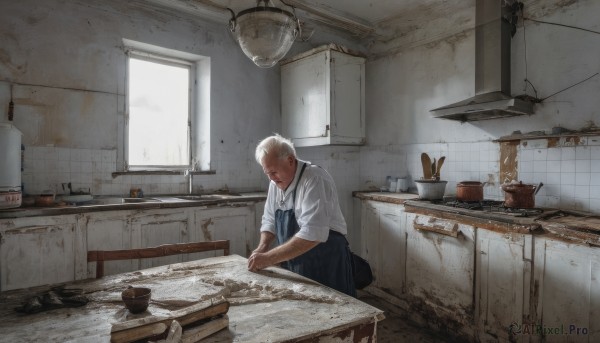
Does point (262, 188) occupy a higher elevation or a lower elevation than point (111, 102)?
lower

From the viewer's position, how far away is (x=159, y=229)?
343cm

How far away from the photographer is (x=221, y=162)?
4617mm

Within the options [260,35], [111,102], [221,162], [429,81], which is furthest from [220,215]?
[429,81]

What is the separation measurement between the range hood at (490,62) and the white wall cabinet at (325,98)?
47.2 inches

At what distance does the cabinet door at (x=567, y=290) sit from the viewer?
90.8 inches

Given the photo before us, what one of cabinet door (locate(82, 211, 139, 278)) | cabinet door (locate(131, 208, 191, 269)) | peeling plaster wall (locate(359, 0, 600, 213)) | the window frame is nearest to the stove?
peeling plaster wall (locate(359, 0, 600, 213))

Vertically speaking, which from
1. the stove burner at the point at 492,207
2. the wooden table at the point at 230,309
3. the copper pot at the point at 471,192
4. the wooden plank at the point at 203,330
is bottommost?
the wooden table at the point at 230,309

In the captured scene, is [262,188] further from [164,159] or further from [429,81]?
[429,81]

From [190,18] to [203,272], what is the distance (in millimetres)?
3570

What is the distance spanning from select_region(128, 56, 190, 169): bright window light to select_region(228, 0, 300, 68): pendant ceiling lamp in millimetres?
2719

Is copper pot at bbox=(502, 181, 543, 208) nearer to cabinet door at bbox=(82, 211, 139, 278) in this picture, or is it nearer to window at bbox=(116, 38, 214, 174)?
window at bbox=(116, 38, 214, 174)

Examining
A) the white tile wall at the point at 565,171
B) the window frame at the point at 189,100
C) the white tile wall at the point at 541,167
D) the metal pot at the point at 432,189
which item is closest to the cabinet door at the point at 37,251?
the window frame at the point at 189,100

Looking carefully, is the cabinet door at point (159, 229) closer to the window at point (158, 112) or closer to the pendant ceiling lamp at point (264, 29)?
the window at point (158, 112)

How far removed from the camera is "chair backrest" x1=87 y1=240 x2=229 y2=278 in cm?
194
